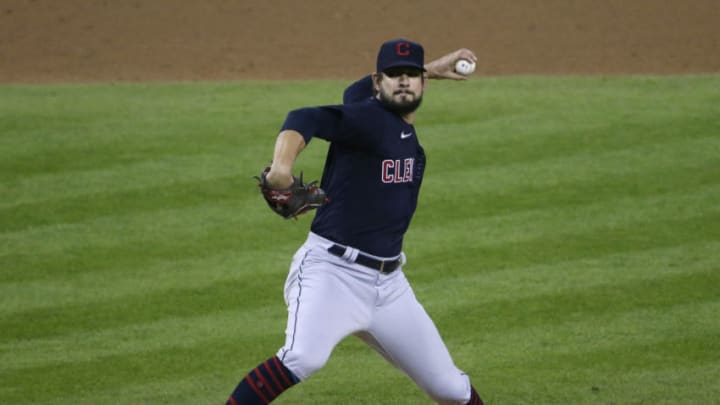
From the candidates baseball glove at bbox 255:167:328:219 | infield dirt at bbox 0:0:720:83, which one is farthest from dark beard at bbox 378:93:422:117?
infield dirt at bbox 0:0:720:83

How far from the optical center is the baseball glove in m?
4.54

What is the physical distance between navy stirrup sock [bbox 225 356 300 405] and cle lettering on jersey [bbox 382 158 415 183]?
3.23ft

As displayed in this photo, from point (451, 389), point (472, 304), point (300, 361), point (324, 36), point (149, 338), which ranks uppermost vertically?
point (324, 36)

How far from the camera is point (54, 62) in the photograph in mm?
15539

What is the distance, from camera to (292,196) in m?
4.57

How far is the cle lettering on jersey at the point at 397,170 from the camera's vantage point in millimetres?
5046

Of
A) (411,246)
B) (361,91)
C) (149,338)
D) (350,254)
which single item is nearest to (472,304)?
(411,246)

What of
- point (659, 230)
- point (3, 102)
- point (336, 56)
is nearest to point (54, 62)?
point (3, 102)

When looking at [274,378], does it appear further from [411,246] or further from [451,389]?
[411,246]

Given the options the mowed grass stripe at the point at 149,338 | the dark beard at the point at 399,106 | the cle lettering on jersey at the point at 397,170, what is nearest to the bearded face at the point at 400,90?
the dark beard at the point at 399,106

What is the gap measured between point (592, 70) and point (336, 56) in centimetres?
366

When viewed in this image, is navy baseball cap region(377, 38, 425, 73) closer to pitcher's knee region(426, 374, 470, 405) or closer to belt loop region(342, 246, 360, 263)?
belt loop region(342, 246, 360, 263)

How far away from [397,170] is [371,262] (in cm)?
44

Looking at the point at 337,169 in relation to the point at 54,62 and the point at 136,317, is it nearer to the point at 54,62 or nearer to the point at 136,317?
the point at 136,317
